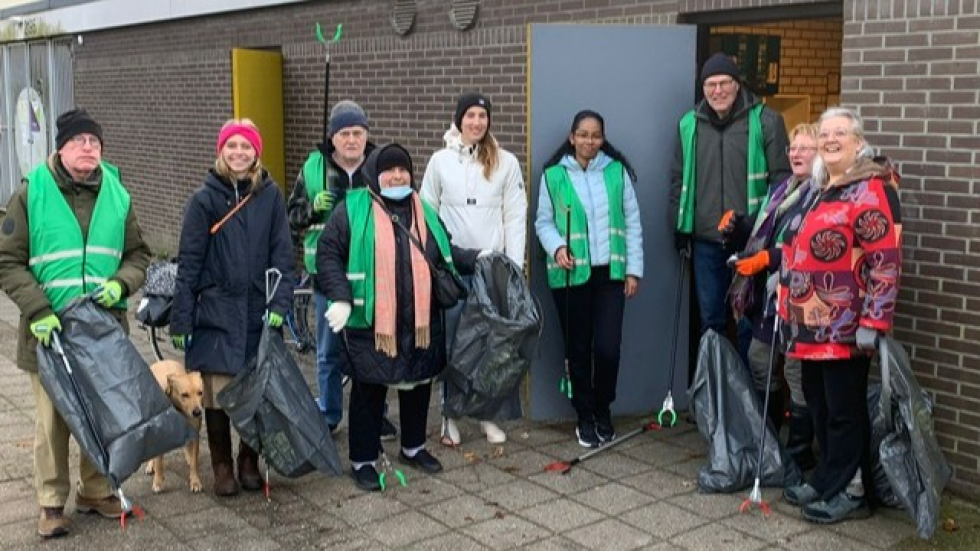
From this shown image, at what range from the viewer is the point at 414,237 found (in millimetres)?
5539

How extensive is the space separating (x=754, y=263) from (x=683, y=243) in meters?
1.05

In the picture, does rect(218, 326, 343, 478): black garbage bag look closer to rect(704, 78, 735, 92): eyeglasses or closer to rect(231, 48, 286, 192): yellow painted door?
rect(704, 78, 735, 92): eyeglasses

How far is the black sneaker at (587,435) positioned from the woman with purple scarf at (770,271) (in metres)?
1.00

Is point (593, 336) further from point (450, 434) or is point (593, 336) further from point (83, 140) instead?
point (83, 140)

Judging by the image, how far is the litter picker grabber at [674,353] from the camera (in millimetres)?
6588

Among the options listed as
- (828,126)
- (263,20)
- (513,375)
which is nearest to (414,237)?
(513,375)

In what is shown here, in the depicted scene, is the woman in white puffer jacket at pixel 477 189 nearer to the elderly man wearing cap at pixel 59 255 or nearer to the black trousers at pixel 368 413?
the black trousers at pixel 368 413

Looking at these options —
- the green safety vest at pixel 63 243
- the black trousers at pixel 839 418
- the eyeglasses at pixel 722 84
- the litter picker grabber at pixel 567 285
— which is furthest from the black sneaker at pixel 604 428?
the green safety vest at pixel 63 243

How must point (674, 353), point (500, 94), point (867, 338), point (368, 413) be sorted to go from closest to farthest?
point (867, 338) < point (368, 413) < point (674, 353) < point (500, 94)

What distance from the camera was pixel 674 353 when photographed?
6.93 m

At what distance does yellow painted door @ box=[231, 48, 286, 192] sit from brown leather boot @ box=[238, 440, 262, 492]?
5.42 meters

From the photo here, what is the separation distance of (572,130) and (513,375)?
1.42 m

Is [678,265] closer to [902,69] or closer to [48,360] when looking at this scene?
[902,69]

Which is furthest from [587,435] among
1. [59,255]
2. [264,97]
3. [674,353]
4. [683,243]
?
[264,97]
